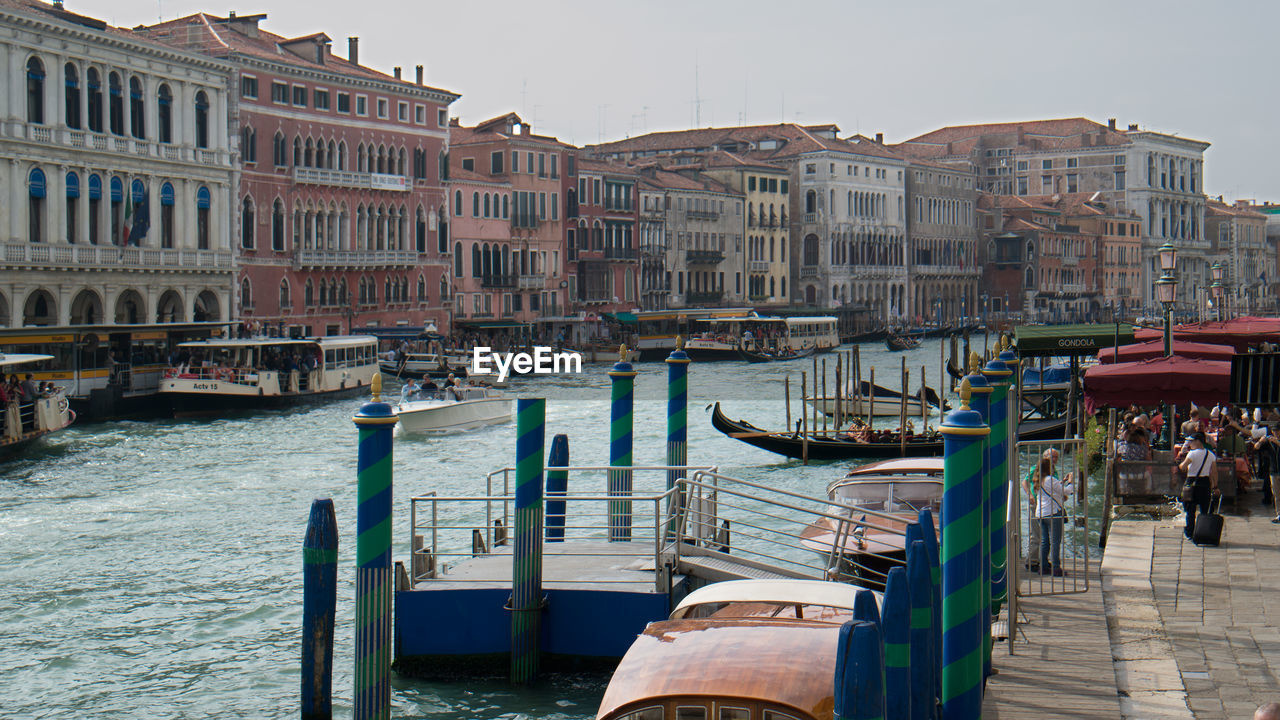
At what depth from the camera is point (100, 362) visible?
81.0 ft

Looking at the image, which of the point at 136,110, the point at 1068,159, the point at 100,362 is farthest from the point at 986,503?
the point at 1068,159

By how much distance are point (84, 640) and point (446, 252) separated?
31.9 meters

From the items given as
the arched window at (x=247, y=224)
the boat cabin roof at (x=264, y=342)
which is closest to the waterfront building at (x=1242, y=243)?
the arched window at (x=247, y=224)

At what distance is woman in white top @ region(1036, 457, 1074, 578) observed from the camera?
329 inches

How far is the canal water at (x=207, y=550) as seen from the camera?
27.1 ft

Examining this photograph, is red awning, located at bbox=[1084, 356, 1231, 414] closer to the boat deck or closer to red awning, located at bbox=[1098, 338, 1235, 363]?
red awning, located at bbox=[1098, 338, 1235, 363]

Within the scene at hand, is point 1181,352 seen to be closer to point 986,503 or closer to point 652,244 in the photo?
point 986,503

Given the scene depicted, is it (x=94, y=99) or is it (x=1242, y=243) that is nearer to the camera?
(x=94, y=99)

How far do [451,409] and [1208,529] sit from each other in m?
15.7

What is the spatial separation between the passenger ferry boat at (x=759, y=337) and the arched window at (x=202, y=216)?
47.3 ft

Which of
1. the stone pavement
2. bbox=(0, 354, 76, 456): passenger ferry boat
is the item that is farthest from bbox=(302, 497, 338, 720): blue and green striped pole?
bbox=(0, 354, 76, 456): passenger ferry boat

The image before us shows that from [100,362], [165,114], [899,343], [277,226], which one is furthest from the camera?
[899,343]

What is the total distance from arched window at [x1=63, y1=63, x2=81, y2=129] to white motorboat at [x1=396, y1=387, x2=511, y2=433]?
367 inches

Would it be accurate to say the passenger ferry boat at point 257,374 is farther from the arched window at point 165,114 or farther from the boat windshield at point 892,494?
the boat windshield at point 892,494
